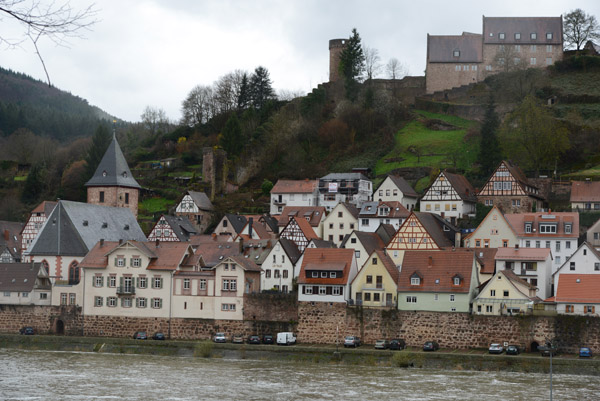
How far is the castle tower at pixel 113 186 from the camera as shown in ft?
234

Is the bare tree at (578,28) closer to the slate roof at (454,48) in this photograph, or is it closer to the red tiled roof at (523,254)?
the slate roof at (454,48)

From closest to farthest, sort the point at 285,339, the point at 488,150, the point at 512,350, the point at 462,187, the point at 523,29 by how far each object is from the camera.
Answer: the point at 512,350
the point at 285,339
the point at 462,187
the point at 488,150
the point at 523,29

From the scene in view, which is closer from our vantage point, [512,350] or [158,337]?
[512,350]

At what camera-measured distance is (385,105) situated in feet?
305

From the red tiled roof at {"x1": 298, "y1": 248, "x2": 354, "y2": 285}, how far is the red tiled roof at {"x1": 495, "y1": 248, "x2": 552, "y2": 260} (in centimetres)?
915

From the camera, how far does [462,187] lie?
6944 centimetres

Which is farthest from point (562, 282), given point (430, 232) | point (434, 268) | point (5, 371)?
point (5, 371)

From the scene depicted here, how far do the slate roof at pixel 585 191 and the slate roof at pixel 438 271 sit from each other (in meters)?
17.8

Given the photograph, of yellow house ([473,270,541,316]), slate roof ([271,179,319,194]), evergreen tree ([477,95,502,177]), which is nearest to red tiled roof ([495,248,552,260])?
yellow house ([473,270,541,316])

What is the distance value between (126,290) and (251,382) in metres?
17.6

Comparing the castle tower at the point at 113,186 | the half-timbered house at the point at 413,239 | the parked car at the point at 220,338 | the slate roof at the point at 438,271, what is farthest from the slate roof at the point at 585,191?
the castle tower at the point at 113,186

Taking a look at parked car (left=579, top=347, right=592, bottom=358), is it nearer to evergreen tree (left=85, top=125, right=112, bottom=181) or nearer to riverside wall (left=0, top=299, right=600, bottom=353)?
riverside wall (left=0, top=299, right=600, bottom=353)

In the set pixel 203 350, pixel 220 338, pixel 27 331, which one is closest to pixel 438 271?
pixel 220 338

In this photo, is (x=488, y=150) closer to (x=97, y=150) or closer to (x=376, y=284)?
→ (x=376, y=284)
